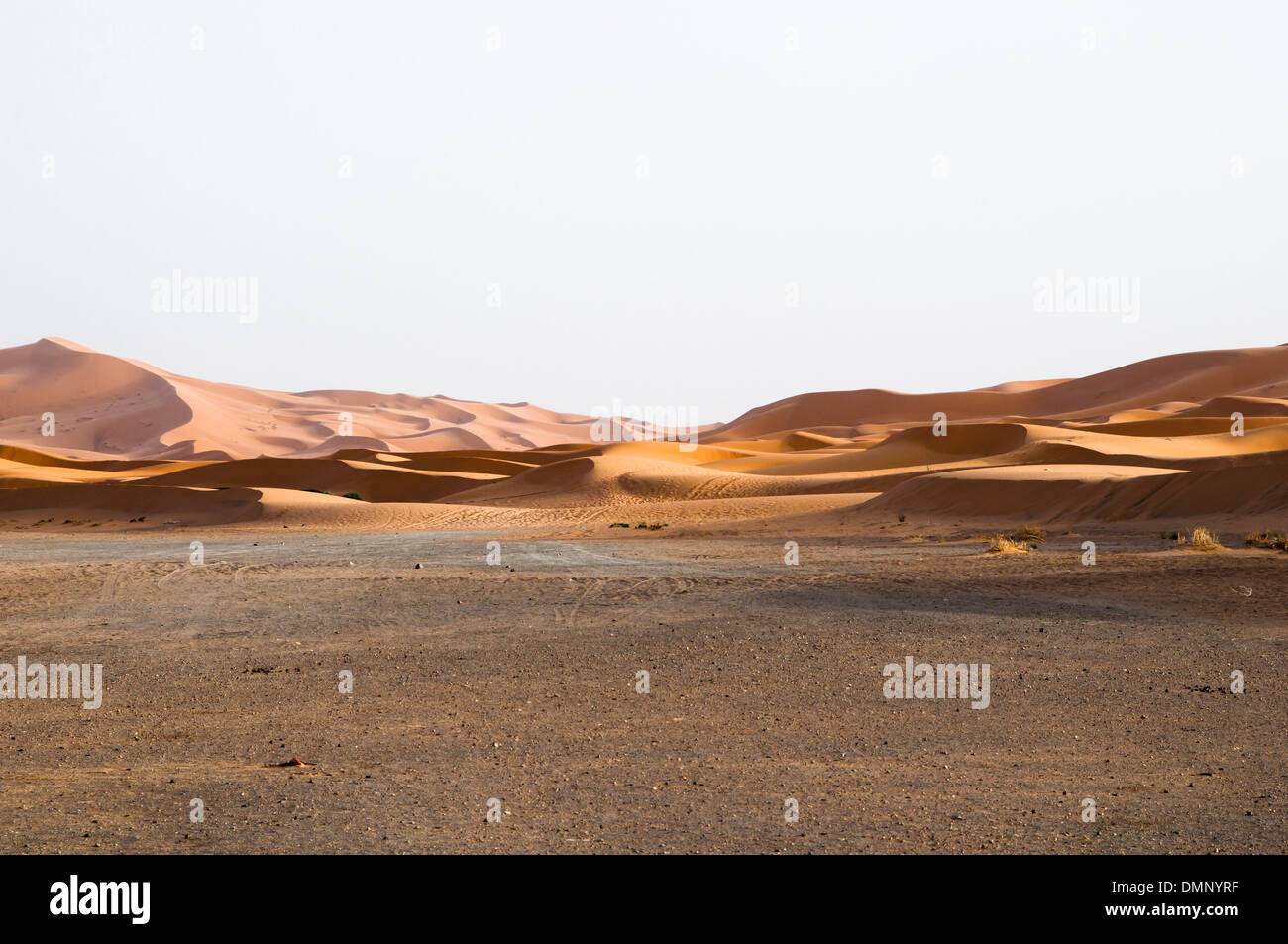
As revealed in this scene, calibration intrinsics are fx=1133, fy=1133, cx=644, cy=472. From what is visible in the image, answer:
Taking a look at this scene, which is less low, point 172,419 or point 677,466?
point 172,419

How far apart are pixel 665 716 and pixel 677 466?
140 ft

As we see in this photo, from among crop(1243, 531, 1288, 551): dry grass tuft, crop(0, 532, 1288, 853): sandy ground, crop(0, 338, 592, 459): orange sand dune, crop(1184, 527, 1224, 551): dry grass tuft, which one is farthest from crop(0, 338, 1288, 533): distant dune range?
crop(0, 532, 1288, 853): sandy ground

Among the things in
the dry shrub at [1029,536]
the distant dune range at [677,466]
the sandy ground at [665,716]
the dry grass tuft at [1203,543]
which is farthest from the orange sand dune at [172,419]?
the dry grass tuft at [1203,543]

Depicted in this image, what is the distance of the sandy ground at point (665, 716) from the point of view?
214 inches

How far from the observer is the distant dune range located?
28000 mm

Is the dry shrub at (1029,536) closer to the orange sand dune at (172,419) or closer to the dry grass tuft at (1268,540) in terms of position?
the dry grass tuft at (1268,540)

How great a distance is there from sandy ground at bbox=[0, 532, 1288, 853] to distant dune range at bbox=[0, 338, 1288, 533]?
10913 millimetres

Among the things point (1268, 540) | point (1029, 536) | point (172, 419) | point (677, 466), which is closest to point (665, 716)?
point (1268, 540)

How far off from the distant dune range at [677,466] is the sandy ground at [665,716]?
10.9 meters

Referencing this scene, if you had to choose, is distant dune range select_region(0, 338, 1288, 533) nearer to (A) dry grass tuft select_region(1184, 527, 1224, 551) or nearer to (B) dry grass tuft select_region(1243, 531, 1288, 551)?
(B) dry grass tuft select_region(1243, 531, 1288, 551)

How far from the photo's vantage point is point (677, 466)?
50594 millimetres

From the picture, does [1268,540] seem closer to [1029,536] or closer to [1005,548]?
[1005,548]

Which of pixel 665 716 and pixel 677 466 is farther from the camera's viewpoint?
pixel 677 466

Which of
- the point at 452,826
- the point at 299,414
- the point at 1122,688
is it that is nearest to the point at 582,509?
the point at 1122,688
